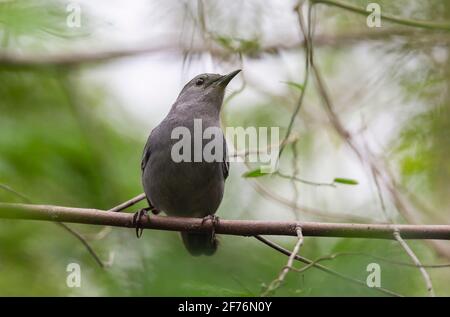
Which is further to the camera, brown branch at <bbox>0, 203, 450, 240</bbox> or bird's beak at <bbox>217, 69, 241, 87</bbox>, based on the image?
bird's beak at <bbox>217, 69, 241, 87</bbox>

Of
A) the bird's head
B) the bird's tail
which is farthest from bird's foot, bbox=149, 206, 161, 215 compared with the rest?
the bird's head

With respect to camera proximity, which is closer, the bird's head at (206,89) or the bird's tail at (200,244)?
the bird's tail at (200,244)

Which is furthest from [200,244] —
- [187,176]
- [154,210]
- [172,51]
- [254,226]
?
[172,51]

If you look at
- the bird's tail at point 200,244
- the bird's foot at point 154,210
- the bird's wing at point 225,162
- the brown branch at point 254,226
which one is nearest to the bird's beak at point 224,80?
the bird's wing at point 225,162

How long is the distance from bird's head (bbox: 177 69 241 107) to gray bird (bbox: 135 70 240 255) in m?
0.07

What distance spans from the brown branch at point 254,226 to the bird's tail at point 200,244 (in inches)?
34.6

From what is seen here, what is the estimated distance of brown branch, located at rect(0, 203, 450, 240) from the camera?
438 cm

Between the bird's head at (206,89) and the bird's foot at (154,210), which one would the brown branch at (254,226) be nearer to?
the bird's foot at (154,210)

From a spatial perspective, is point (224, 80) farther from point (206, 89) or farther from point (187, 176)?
point (187, 176)

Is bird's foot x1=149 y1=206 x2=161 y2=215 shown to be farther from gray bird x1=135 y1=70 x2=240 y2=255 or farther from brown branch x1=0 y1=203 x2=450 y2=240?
brown branch x1=0 y1=203 x2=450 y2=240

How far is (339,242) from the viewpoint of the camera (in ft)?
17.3

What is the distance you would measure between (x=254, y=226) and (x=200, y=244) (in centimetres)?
140

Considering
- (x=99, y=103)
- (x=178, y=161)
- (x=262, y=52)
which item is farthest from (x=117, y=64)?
(x=178, y=161)

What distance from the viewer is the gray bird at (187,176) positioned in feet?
18.4
